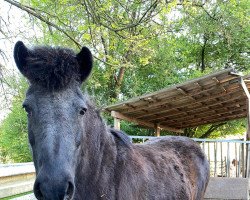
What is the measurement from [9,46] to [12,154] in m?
16.3

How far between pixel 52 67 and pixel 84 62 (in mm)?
313

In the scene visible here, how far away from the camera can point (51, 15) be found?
19.4ft

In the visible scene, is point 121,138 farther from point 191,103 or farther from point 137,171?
point 191,103

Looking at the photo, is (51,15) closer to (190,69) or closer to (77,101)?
(77,101)

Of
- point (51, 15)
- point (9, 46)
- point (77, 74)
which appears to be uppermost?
point (51, 15)

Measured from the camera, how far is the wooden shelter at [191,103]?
9.81 meters

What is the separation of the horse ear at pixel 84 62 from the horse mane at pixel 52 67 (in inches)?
1.9

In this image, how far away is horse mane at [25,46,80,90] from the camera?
2617mm

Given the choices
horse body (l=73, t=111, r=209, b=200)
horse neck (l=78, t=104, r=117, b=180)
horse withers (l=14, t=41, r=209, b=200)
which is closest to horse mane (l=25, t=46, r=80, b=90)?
horse withers (l=14, t=41, r=209, b=200)

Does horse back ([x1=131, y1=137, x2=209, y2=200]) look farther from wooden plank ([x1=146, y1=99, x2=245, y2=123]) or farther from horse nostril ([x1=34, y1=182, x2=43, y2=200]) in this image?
wooden plank ([x1=146, y1=99, x2=245, y2=123])

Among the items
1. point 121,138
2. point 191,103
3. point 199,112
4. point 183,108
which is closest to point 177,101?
point 191,103

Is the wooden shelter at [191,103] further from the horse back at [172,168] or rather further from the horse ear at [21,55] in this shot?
the horse ear at [21,55]

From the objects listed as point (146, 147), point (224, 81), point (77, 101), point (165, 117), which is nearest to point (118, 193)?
point (77, 101)

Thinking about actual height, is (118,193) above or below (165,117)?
below
